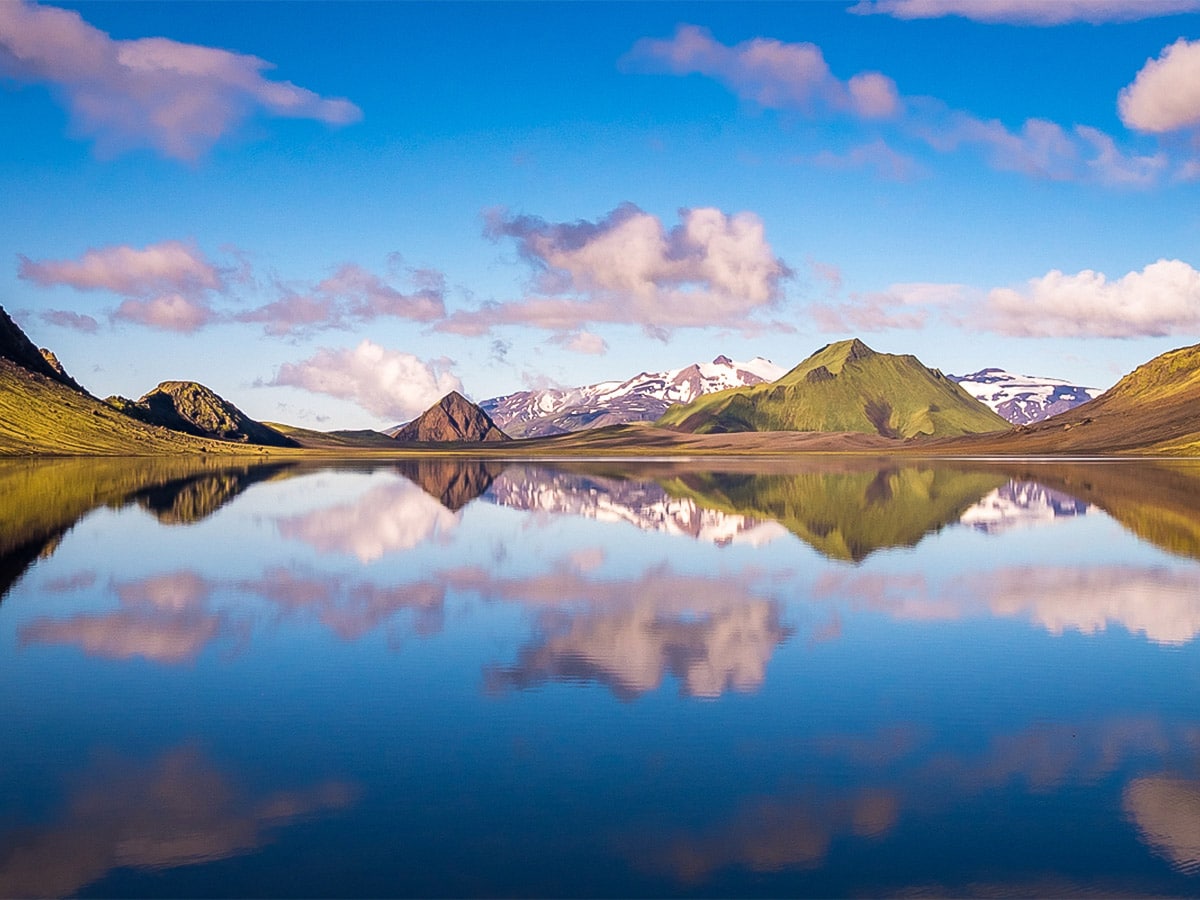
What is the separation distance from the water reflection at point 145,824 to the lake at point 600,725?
0.21 feet

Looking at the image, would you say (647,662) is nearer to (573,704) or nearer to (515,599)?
(573,704)

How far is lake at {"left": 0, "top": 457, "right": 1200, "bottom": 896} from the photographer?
47.9 feet

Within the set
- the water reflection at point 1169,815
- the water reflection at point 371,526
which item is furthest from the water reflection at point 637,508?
the water reflection at point 1169,815

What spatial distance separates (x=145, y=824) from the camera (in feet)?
52.1

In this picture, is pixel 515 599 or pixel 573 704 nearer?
pixel 573 704

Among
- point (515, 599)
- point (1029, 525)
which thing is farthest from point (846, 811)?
point (1029, 525)

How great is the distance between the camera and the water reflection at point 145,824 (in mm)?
14391

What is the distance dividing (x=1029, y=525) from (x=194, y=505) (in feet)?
212

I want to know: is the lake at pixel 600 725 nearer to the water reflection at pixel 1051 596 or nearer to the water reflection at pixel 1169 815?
the water reflection at pixel 1169 815

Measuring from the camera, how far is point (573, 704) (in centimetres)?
2248

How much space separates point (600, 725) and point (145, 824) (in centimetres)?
843

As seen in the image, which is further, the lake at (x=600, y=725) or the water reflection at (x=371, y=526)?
the water reflection at (x=371, y=526)

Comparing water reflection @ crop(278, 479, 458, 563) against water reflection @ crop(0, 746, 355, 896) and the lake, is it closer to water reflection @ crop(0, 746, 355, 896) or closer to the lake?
the lake

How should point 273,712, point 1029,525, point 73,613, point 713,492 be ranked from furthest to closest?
point 713,492, point 1029,525, point 73,613, point 273,712
